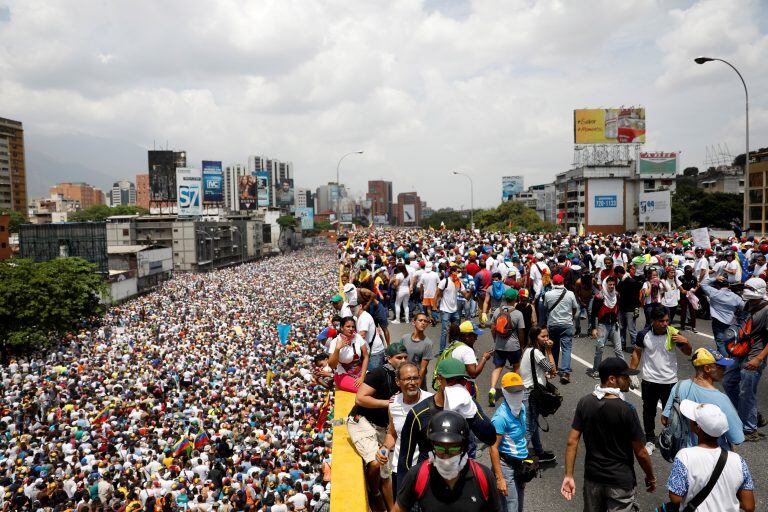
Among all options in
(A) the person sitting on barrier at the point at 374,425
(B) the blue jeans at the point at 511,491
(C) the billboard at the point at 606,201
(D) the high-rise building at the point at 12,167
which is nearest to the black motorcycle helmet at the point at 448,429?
(B) the blue jeans at the point at 511,491

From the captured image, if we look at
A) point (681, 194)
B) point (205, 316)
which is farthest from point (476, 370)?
point (681, 194)

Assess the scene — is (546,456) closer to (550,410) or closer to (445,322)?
(550,410)

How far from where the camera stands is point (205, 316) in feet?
117

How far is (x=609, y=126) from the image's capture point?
81.2 metres

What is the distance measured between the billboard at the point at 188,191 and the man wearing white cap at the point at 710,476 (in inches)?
3632

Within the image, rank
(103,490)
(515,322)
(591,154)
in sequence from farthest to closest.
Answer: (591,154)
(103,490)
(515,322)

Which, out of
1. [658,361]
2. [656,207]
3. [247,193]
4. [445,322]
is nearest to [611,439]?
[658,361]

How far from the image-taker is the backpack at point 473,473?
3025 millimetres

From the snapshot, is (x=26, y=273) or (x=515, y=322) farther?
(x=26, y=273)

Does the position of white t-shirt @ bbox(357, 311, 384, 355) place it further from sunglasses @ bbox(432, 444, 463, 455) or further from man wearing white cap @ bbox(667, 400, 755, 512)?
sunglasses @ bbox(432, 444, 463, 455)

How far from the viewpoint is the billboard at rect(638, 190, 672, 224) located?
2566 inches

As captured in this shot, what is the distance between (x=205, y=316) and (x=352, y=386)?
1218 inches

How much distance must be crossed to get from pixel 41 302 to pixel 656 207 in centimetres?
6209

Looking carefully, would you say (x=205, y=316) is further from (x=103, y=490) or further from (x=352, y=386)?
(x=352, y=386)
